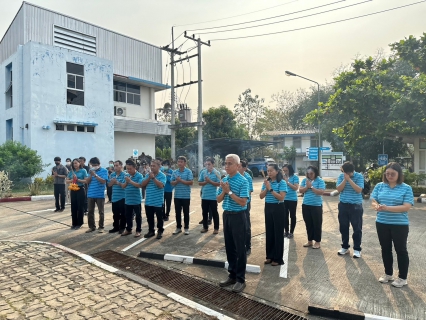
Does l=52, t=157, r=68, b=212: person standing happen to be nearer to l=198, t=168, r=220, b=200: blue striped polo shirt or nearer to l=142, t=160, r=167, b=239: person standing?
l=142, t=160, r=167, b=239: person standing

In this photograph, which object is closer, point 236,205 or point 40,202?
point 236,205

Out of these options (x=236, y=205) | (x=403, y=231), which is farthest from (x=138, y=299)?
(x=403, y=231)

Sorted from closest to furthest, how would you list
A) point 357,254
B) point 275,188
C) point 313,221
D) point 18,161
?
1. point 275,188
2. point 357,254
3. point 313,221
4. point 18,161

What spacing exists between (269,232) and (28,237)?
17.7 feet

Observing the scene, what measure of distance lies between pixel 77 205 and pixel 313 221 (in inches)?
215

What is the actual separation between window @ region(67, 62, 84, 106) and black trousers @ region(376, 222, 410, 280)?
18.6 m

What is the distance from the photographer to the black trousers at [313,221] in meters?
6.00

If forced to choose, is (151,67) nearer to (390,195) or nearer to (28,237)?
(28,237)

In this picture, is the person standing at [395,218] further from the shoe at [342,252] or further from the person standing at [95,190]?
the person standing at [95,190]

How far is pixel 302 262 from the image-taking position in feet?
17.3

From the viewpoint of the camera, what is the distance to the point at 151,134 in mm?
25281

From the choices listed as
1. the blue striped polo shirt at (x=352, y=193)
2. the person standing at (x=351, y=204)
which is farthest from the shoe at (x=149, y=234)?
the blue striped polo shirt at (x=352, y=193)

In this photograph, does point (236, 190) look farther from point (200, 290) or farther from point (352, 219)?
point (352, 219)

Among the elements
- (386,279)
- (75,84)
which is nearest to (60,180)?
(386,279)
